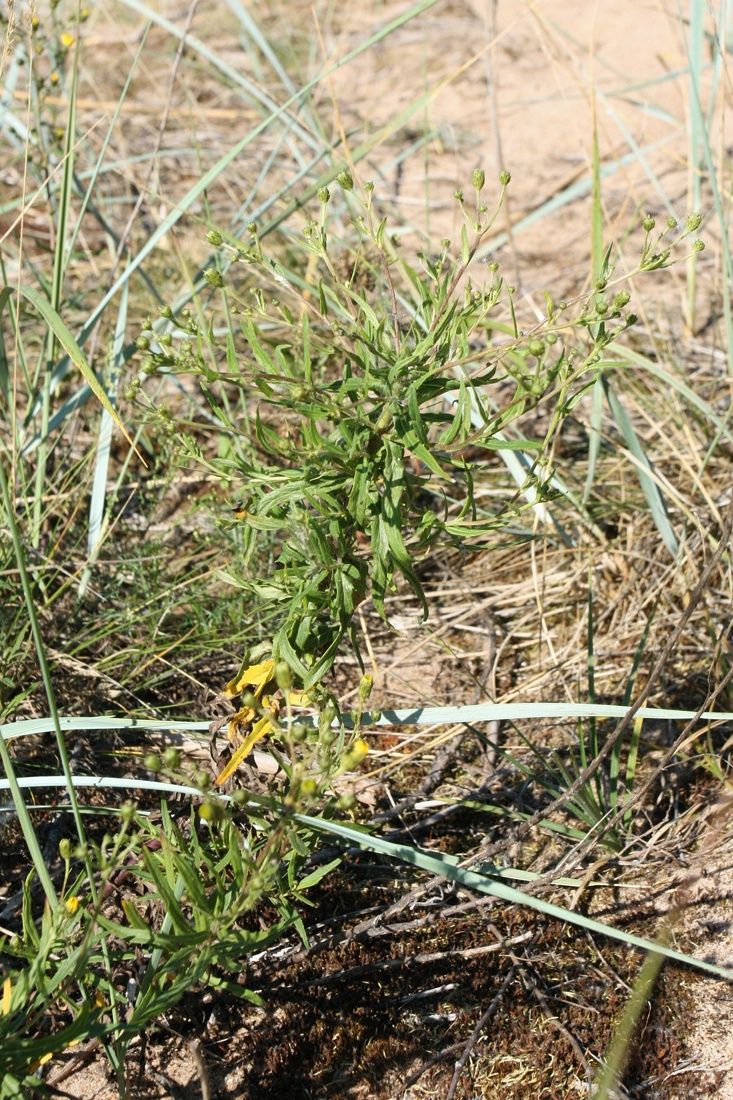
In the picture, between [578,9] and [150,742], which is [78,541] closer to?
[150,742]

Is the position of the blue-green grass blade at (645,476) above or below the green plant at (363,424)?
below

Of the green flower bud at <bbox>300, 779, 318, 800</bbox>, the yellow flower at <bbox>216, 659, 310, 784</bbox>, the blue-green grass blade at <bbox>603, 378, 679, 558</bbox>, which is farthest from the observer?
the blue-green grass blade at <bbox>603, 378, 679, 558</bbox>

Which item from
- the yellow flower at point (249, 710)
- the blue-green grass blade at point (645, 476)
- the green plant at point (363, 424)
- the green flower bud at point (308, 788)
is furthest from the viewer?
the blue-green grass blade at point (645, 476)

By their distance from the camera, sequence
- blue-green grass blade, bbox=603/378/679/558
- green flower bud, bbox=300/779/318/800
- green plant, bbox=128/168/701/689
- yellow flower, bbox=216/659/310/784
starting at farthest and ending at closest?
1. blue-green grass blade, bbox=603/378/679/558
2. yellow flower, bbox=216/659/310/784
3. green plant, bbox=128/168/701/689
4. green flower bud, bbox=300/779/318/800

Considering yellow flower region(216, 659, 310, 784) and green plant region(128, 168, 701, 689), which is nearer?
green plant region(128, 168, 701, 689)

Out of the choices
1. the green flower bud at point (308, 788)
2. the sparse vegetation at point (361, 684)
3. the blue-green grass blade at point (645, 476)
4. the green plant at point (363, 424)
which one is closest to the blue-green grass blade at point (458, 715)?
the sparse vegetation at point (361, 684)

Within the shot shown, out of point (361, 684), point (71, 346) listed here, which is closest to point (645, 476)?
point (361, 684)

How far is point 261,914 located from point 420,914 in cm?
25

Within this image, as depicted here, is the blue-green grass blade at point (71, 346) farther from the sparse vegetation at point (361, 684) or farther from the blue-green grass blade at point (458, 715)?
the blue-green grass blade at point (458, 715)

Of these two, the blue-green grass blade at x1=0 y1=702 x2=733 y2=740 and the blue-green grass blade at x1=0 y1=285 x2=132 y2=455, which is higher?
the blue-green grass blade at x1=0 y1=285 x2=132 y2=455

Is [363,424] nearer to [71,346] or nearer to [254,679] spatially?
[254,679]

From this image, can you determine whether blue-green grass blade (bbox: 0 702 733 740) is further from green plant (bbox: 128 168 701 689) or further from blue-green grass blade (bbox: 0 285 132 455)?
blue-green grass blade (bbox: 0 285 132 455)

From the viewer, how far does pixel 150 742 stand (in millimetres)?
1727

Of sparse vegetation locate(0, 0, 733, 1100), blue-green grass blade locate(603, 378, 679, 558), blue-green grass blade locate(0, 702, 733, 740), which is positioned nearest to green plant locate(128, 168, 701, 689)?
sparse vegetation locate(0, 0, 733, 1100)
